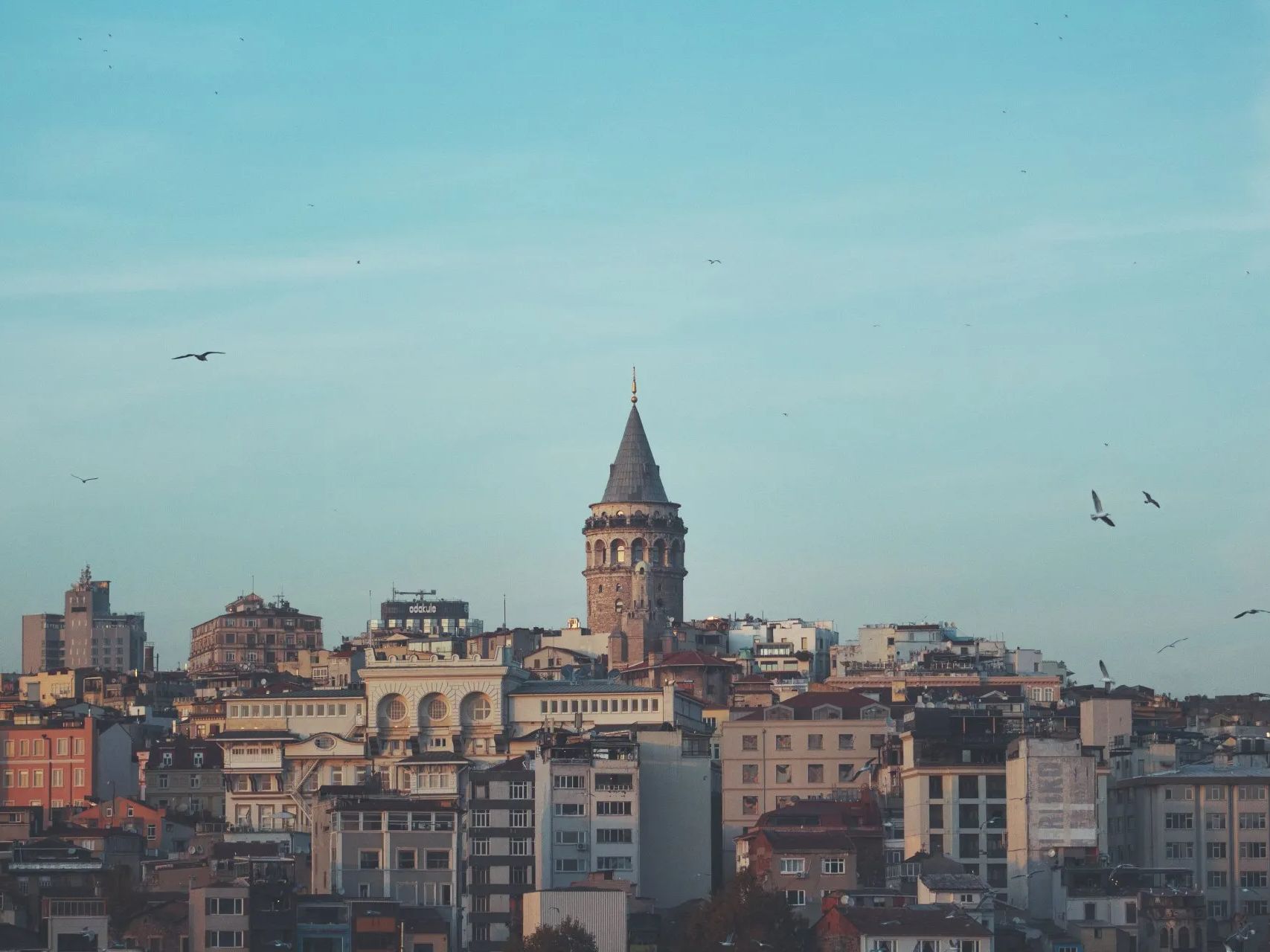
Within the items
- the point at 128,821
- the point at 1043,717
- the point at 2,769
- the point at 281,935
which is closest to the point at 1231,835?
the point at 1043,717

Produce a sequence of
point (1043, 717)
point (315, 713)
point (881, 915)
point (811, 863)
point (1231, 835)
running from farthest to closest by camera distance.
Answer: point (315, 713) → point (1043, 717) → point (1231, 835) → point (811, 863) → point (881, 915)

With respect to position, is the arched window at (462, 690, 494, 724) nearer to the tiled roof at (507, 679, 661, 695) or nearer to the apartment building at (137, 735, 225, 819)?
the tiled roof at (507, 679, 661, 695)

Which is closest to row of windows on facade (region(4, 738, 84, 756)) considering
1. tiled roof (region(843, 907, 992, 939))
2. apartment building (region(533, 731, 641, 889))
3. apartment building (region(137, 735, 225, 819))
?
apartment building (region(137, 735, 225, 819))

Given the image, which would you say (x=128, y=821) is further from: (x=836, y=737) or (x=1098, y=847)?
(x=1098, y=847)

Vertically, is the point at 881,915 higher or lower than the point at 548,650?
lower

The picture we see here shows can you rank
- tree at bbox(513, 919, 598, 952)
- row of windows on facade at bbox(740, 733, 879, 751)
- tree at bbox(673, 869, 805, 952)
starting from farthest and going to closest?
row of windows on facade at bbox(740, 733, 879, 751), tree at bbox(513, 919, 598, 952), tree at bbox(673, 869, 805, 952)

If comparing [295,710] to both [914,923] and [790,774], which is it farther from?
[914,923]

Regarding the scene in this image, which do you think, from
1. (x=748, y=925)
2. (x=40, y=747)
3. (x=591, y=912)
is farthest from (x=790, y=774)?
(x=40, y=747)
